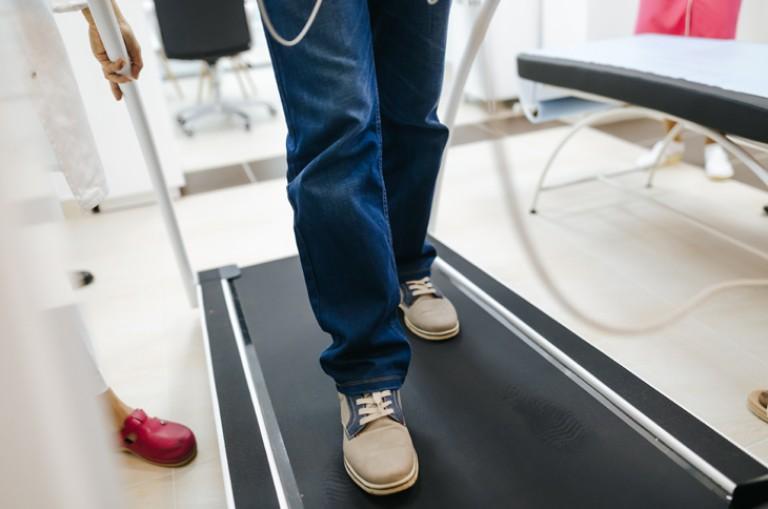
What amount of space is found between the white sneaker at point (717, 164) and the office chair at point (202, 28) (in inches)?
92.9

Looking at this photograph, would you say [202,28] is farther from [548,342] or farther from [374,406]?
[374,406]

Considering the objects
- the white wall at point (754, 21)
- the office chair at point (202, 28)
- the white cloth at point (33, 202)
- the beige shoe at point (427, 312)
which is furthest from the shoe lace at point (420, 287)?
the office chair at point (202, 28)

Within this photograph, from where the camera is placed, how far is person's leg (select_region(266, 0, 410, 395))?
0.83m

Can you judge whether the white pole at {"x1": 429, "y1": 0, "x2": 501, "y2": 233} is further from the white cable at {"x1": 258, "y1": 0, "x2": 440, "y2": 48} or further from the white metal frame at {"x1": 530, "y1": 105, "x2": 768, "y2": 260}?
the white cable at {"x1": 258, "y1": 0, "x2": 440, "y2": 48}

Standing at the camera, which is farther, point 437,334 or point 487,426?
point 437,334

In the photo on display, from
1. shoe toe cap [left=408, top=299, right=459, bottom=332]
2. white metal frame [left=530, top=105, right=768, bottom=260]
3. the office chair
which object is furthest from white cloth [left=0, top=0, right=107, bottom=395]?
the office chair

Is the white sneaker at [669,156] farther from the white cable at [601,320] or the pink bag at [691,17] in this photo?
the white cable at [601,320]

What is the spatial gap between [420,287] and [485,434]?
0.38 m

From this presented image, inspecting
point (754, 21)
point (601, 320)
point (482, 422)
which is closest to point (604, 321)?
point (601, 320)

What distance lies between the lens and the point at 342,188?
0.88 m

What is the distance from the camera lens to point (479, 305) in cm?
143

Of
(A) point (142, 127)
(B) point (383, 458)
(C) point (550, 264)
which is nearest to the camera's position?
(B) point (383, 458)

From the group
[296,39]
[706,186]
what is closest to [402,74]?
[296,39]

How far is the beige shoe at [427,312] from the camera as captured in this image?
1.30m
